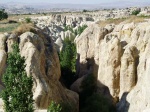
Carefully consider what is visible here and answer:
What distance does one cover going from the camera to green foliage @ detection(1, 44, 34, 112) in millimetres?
21281

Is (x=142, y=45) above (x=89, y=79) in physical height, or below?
above

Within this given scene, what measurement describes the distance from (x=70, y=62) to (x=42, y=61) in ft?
53.8

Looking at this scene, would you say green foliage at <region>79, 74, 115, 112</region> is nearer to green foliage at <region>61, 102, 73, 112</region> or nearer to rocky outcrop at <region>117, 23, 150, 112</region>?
rocky outcrop at <region>117, 23, 150, 112</region>

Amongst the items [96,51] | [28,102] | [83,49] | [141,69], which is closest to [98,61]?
[96,51]

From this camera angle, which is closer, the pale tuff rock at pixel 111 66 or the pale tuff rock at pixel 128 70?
the pale tuff rock at pixel 128 70

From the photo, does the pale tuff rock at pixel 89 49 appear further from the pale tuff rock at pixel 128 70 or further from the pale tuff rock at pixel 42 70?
the pale tuff rock at pixel 42 70

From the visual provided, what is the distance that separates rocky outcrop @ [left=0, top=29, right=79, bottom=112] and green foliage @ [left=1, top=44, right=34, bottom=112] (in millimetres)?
5260

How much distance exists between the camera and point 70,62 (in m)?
47.6

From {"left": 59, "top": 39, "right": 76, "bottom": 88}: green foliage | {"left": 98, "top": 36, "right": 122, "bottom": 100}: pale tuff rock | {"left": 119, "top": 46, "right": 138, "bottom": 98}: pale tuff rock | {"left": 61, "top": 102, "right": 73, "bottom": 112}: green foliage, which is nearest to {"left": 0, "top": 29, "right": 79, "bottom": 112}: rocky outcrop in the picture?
{"left": 61, "top": 102, "right": 73, "bottom": 112}: green foliage

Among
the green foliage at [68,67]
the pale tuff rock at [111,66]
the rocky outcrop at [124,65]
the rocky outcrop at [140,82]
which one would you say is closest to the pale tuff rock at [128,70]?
the rocky outcrop at [124,65]

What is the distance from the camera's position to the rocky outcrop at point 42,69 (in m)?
27.8

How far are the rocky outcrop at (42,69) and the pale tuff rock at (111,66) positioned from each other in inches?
157

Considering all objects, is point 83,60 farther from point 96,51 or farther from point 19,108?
point 19,108

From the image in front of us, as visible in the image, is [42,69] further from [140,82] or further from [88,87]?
[140,82]
